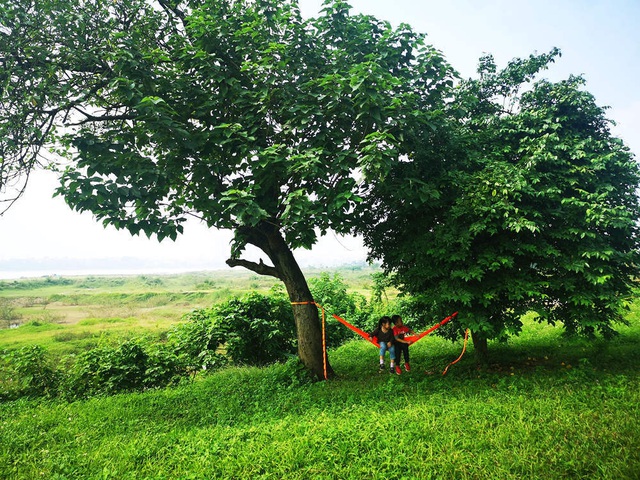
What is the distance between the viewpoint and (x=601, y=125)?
6320 millimetres

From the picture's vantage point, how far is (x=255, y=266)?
7.01 meters

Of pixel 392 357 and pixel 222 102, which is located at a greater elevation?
pixel 222 102

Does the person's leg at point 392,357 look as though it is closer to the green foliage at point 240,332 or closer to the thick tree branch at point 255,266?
the thick tree branch at point 255,266

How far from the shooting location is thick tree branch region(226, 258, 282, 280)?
6.90 meters

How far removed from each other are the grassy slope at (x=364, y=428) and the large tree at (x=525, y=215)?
1058mm

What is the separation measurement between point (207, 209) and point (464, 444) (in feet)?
15.0

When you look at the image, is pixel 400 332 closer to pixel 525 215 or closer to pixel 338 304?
pixel 525 215

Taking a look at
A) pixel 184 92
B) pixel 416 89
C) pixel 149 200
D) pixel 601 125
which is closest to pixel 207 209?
pixel 149 200

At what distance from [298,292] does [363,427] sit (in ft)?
10.7

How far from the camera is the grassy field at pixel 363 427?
11.0ft

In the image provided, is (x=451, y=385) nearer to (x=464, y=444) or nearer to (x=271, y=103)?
(x=464, y=444)

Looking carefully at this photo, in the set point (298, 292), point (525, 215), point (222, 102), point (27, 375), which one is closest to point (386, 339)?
point (298, 292)

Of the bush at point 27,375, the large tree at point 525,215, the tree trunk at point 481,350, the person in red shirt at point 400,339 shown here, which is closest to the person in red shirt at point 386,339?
the person in red shirt at point 400,339

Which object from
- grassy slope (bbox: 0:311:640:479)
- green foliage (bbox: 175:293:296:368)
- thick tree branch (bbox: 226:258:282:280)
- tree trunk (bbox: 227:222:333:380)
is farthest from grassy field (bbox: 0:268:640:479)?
green foliage (bbox: 175:293:296:368)
